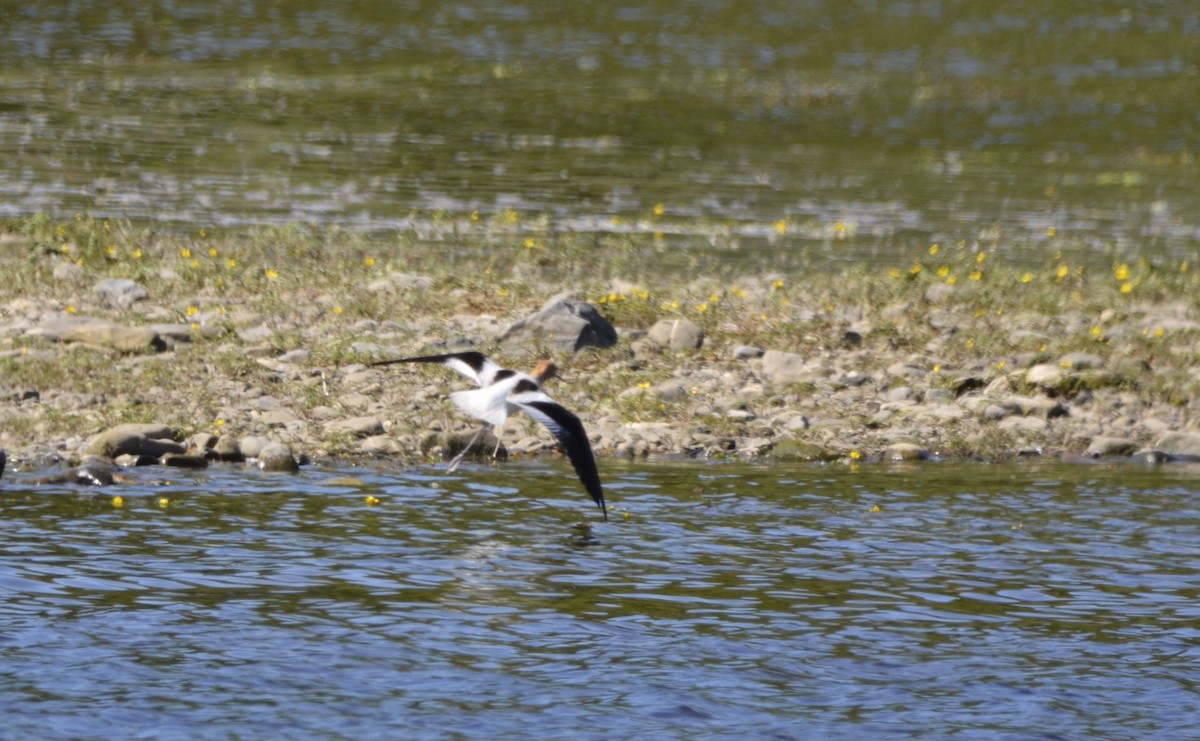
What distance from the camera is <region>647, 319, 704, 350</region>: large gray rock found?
1609 centimetres

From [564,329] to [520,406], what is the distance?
4043 mm

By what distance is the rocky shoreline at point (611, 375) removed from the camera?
13.8 metres

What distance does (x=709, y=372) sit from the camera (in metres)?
15.5

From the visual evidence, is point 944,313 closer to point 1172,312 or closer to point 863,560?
point 1172,312

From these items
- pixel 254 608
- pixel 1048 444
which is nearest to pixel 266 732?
pixel 254 608

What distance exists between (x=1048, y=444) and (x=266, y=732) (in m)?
8.12

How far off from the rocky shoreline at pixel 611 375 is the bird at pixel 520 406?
137 centimetres

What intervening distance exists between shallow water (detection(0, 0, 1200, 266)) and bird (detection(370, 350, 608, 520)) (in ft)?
28.1

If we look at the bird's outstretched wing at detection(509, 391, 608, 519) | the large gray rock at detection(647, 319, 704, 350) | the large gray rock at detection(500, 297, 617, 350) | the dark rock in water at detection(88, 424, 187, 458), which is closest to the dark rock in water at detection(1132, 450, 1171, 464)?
the large gray rock at detection(647, 319, 704, 350)

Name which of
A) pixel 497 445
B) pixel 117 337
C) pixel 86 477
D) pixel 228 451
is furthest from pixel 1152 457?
pixel 117 337

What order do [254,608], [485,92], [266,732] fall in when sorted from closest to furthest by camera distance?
[266,732]
[254,608]
[485,92]

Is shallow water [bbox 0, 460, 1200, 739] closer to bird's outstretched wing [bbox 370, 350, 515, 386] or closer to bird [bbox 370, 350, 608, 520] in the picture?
bird [bbox 370, 350, 608, 520]

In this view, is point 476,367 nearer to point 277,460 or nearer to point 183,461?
point 277,460

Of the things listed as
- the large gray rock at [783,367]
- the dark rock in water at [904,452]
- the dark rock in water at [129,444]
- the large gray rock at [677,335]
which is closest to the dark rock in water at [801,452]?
Answer: the dark rock in water at [904,452]
